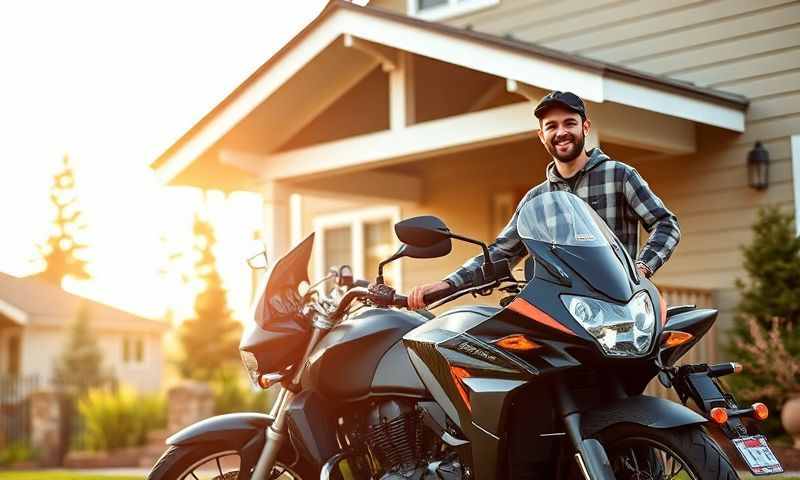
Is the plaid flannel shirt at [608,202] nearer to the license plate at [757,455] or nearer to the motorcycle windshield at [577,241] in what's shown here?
the motorcycle windshield at [577,241]

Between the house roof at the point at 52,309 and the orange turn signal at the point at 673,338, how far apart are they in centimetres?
2755

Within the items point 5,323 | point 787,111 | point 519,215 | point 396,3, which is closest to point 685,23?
point 787,111

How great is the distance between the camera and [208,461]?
4348mm

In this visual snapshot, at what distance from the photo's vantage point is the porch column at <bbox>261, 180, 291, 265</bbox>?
10.8 m

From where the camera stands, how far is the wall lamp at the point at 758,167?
372 inches

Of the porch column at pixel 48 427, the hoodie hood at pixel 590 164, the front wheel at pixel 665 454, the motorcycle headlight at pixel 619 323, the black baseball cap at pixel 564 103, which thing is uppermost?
the black baseball cap at pixel 564 103

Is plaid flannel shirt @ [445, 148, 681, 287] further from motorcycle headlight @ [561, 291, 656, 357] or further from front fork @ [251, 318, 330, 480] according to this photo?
motorcycle headlight @ [561, 291, 656, 357]

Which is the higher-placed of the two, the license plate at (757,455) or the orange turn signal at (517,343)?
the orange turn signal at (517,343)

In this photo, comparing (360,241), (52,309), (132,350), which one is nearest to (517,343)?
(360,241)

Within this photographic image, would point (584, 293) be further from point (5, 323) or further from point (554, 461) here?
point (5, 323)

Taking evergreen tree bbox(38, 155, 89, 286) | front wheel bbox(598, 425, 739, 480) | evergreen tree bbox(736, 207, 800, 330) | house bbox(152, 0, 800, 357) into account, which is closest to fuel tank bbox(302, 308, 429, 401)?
front wheel bbox(598, 425, 739, 480)

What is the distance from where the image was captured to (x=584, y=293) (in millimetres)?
3133

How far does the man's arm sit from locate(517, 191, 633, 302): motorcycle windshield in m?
0.54

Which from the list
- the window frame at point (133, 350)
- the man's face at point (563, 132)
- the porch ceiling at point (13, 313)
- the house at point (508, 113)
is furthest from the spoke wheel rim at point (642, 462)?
the window frame at point (133, 350)
